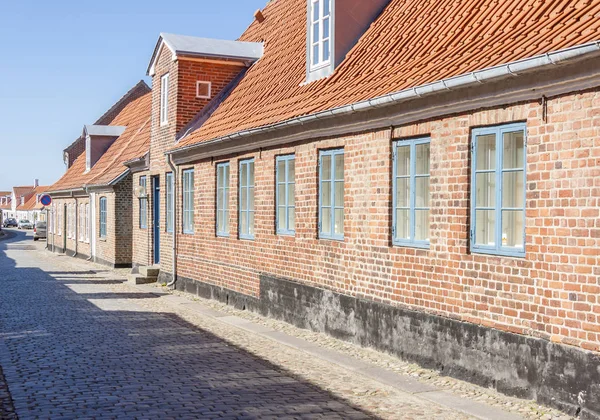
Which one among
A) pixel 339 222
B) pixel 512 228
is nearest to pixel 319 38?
pixel 339 222

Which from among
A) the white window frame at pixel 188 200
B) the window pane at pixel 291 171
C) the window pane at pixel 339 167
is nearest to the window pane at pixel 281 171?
the window pane at pixel 291 171

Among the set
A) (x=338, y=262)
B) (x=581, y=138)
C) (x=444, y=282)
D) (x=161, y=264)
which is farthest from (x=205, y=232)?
(x=581, y=138)

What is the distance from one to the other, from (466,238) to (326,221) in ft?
12.3

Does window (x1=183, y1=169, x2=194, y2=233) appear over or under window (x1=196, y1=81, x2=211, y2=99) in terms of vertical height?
under

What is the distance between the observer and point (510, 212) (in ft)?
26.1

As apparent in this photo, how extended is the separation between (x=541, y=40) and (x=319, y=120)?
4.46 m

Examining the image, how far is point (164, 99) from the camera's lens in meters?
20.0

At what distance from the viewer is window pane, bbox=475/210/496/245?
8.22 metres

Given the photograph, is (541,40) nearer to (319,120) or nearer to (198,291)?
(319,120)

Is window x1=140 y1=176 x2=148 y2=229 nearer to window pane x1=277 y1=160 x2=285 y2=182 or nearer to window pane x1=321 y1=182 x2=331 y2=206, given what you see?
window pane x1=277 y1=160 x2=285 y2=182

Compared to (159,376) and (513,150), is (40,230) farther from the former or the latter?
(513,150)

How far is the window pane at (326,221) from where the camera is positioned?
11.9 metres

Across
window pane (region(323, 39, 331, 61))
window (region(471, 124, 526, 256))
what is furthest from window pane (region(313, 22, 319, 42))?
window (region(471, 124, 526, 256))

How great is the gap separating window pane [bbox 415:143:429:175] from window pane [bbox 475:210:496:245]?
1.17m
